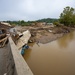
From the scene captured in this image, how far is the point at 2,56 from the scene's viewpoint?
445cm

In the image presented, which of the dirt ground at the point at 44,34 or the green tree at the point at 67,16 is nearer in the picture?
the dirt ground at the point at 44,34

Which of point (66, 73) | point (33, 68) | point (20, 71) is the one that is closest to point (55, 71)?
point (66, 73)

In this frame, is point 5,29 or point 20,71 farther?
point 5,29

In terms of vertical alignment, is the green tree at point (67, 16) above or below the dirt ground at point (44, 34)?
above

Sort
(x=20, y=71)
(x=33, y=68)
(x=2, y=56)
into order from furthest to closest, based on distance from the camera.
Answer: (x=33, y=68) → (x=2, y=56) → (x=20, y=71)

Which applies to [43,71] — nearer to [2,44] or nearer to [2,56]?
[2,56]

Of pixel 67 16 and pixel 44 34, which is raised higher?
pixel 67 16

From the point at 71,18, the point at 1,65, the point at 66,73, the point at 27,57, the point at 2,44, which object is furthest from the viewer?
the point at 71,18

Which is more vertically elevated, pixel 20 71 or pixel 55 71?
pixel 20 71

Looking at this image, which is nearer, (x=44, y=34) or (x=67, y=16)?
(x=44, y=34)

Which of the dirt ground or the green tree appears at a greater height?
the green tree

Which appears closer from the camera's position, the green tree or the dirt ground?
the dirt ground

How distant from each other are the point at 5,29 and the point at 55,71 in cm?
641

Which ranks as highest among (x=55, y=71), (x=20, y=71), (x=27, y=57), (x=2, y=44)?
(x=20, y=71)
